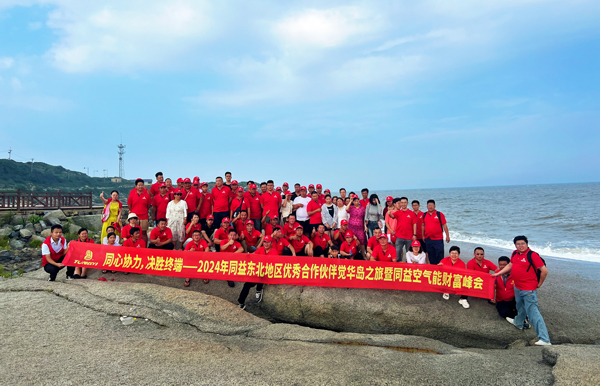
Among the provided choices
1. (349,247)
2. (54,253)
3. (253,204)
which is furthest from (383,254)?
(54,253)

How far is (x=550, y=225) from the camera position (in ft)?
82.1

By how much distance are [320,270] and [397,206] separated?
126 inches

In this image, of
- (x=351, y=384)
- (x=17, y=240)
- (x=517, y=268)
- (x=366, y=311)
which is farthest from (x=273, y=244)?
(x=17, y=240)

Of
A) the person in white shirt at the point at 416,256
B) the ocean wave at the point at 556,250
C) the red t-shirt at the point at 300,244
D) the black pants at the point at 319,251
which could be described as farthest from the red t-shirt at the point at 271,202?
the ocean wave at the point at 556,250

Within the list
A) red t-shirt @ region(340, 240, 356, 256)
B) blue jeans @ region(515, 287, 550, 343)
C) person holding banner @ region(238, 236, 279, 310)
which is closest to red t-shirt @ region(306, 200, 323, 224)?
red t-shirt @ region(340, 240, 356, 256)

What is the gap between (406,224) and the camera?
8.56 meters

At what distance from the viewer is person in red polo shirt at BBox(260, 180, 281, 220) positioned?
990 centimetres

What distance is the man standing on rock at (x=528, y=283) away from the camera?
604cm

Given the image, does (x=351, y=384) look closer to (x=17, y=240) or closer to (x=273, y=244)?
(x=273, y=244)

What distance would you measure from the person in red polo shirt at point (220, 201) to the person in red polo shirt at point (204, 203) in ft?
0.99

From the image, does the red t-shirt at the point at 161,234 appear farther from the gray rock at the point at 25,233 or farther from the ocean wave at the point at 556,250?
the ocean wave at the point at 556,250

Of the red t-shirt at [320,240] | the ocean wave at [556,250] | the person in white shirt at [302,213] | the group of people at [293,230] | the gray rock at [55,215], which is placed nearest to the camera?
the group of people at [293,230]

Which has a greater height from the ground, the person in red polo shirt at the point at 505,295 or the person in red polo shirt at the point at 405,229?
the person in red polo shirt at the point at 405,229

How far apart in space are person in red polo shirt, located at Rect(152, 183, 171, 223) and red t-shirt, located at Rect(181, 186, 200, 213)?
21.5 inches
